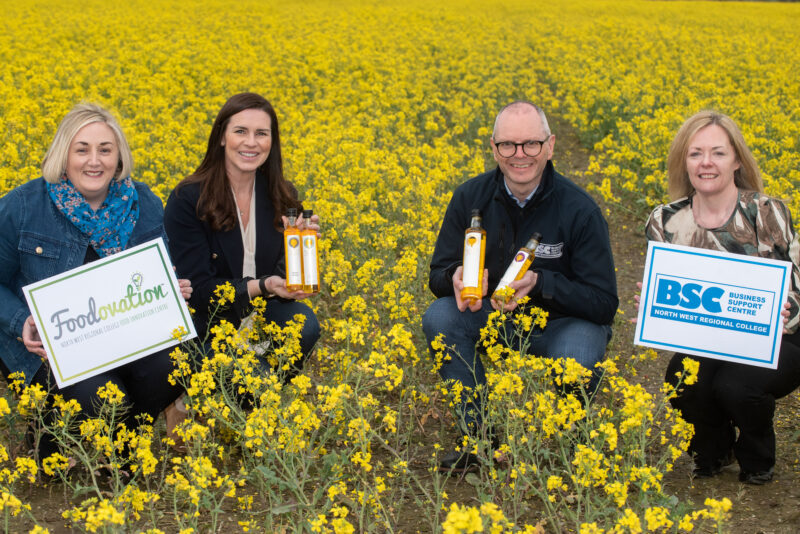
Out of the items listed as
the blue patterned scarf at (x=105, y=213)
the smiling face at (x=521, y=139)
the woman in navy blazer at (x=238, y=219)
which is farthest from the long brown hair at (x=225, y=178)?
the smiling face at (x=521, y=139)

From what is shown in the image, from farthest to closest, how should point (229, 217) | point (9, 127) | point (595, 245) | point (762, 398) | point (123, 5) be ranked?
point (123, 5)
point (9, 127)
point (229, 217)
point (595, 245)
point (762, 398)

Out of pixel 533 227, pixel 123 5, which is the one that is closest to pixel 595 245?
pixel 533 227

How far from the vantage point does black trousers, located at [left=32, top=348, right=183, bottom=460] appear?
4.07 m

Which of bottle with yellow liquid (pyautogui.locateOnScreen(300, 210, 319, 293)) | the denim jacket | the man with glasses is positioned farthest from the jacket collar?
the denim jacket

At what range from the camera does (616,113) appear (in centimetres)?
1260

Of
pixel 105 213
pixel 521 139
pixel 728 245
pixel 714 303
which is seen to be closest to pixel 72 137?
pixel 105 213

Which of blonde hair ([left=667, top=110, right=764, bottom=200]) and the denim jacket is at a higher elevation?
blonde hair ([left=667, top=110, right=764, bottom=200])

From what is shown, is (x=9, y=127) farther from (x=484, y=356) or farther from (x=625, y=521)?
(x=625, y=521)

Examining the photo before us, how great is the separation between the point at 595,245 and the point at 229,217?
203cm

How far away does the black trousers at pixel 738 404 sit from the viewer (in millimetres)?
4094

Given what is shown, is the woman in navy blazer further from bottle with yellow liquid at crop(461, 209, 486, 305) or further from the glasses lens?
the glasses lens

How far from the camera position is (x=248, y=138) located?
4793 millimetres

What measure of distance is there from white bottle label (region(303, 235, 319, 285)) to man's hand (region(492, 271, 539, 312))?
0.94 meters

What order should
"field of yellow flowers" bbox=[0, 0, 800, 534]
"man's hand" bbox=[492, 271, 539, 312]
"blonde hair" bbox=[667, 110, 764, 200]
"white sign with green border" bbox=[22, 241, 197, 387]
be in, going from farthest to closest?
"blonde hair" bbox=[667, 110, 764, 200], "man's hand" bbox=[492, 271, 539, 312], "white sign with green border" bbox=[22, 241, 197, 387], "field of yellow flowers" bbox=[0, 0, 800, 534]
